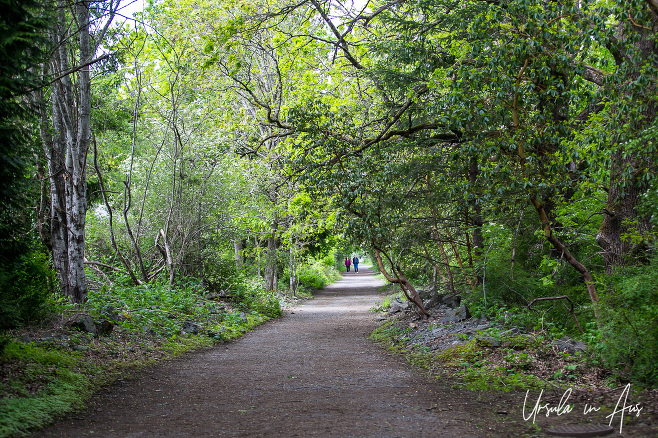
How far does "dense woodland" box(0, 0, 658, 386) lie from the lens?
21.1 ft

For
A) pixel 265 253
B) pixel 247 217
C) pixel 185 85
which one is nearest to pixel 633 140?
pixel 185 85

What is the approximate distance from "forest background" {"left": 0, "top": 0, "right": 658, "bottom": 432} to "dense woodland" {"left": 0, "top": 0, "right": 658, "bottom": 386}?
48mm

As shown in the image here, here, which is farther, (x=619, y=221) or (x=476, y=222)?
(x=476, y=222)

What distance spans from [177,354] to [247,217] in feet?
A: 32.2

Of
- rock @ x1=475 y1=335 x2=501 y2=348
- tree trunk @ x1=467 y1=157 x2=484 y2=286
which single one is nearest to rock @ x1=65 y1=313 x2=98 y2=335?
rock @ x1=475 y1=335 x2=501 y2=348

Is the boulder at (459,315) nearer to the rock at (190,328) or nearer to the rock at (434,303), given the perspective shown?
the rock at (434,303)

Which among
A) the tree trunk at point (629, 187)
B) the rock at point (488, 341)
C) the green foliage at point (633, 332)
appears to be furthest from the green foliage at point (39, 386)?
the tree trunk at point (629, 187)

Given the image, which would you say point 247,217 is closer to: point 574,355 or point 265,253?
point 265,253

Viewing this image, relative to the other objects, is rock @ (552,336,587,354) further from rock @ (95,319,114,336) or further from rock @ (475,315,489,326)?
rock @ (95,319,114,336)

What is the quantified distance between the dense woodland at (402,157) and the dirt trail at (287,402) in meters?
1.69

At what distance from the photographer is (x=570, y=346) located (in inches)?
257

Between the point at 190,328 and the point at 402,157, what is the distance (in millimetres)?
6220

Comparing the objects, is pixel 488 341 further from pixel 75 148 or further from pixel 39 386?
pixel 75 148

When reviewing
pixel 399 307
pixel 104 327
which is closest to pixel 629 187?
pixel 399 307
